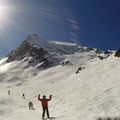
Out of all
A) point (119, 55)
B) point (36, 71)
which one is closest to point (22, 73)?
point (36, 71)

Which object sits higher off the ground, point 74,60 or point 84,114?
point 74,60

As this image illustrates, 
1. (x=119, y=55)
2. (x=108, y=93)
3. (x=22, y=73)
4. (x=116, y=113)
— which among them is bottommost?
(x=116, y=113)

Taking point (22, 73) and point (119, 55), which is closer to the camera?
point (119, 55)

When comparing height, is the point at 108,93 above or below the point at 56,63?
below

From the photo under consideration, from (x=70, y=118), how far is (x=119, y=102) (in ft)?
12.7

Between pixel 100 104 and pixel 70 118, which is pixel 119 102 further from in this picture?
pixel 70 118

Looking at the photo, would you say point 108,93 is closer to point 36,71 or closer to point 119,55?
point 119,55

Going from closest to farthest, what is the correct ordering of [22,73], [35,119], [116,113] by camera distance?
[116,113]
[35,119]
[22,73]

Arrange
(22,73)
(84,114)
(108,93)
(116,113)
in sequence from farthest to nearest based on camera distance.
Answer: (22,73)
(108,93)
(84,114)
(116,113)

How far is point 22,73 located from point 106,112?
16057 centimetres

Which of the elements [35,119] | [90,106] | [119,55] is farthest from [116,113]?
[119,55]

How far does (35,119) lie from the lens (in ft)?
79.1

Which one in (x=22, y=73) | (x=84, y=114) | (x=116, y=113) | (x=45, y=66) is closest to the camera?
(x=116, y=113)

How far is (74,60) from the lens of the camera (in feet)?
643
